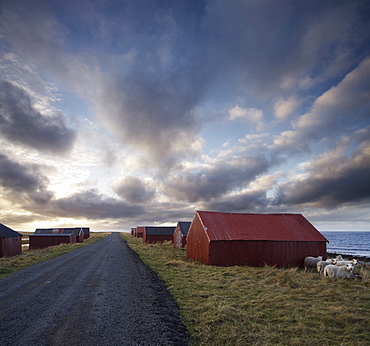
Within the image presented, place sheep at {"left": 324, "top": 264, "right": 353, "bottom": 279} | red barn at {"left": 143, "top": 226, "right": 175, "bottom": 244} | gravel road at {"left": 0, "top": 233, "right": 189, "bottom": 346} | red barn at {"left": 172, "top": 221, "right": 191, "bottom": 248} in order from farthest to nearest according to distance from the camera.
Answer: red barn at {"left": 143, "top": 226, "right": 175, "bottom": 244}
red barn at {"left": 172, "top": 221, "right": 191, "bottom": 248}
sheep at {"left": 324, "top": 264, "right": 353, "bottom": 279}
gravel road at {"left": 0, "top": 233, "right": 189, "bottom": 346}

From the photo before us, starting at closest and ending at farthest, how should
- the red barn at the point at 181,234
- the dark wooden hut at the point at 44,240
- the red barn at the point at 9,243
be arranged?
the red barn at the point at 9,243 → the red barn at the point at 181,234 → the dark wooden hut at the point at 44,240

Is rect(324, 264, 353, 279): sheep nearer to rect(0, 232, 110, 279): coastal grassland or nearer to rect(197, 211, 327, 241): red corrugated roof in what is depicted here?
rect(197, 211, 327, 241): red corrugated roof

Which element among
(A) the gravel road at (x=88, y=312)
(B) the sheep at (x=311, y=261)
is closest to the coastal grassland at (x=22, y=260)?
(A) the gravel road at (x=88, y=312)

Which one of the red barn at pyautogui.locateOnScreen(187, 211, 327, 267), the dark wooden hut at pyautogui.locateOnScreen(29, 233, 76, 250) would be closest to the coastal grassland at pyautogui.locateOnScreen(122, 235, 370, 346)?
the red barn at pyautogui.locateOnScreen(187, 211, 327, 267)

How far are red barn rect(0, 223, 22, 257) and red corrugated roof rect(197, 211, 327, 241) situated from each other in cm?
3404

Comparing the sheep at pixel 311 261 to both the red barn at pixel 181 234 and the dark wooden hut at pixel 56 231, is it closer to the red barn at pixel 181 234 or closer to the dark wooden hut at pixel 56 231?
the red barn at pixel 181 234

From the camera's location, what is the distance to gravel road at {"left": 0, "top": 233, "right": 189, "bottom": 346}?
290 inches

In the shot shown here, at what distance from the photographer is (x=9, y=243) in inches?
1640

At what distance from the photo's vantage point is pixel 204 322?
8562 millimetres

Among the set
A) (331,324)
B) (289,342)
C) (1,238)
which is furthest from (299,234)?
(1,238)

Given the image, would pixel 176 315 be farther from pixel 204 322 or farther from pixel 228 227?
pixel 228 227

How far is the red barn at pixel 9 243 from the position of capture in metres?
39.2

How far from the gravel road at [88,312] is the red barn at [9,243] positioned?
29311 millimetres

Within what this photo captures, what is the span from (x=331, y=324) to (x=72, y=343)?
934cm
